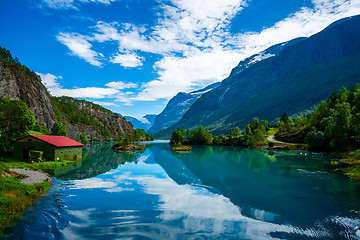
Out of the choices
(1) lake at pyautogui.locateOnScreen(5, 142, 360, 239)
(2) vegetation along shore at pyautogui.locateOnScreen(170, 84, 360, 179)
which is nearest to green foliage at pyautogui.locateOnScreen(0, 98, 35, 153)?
(1) lake at pyautogui.locateOnScreen(5, 142, 360, 239)

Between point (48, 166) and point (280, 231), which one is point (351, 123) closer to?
point (280, 231)

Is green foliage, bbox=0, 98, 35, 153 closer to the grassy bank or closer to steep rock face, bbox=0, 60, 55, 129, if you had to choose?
steep rock face, bbox=0, 60, 55, 129

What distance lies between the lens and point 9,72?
10388 centimetres

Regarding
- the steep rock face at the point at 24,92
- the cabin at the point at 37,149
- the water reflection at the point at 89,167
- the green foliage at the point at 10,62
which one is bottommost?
the water reflection at the point at 89,167

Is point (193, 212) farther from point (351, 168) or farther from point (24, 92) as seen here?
point (24, 92)

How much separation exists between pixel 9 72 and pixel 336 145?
149 meters

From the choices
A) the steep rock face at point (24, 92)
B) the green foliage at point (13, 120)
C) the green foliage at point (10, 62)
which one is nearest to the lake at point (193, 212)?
the green foliage at point (13, 120)

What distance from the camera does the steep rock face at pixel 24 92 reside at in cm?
9775

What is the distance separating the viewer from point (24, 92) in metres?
113

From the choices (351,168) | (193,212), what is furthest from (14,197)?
(351,168)

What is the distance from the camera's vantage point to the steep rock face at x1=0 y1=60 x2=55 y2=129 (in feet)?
321

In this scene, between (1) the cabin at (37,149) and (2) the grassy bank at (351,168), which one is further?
(1) the cabin at (37,149)

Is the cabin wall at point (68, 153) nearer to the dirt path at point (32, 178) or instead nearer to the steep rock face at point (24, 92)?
the dirt path at point (32, 178)

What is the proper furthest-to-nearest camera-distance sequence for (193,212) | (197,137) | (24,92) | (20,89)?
(197,137) → (24,92) → (20,89) → (193,212)
